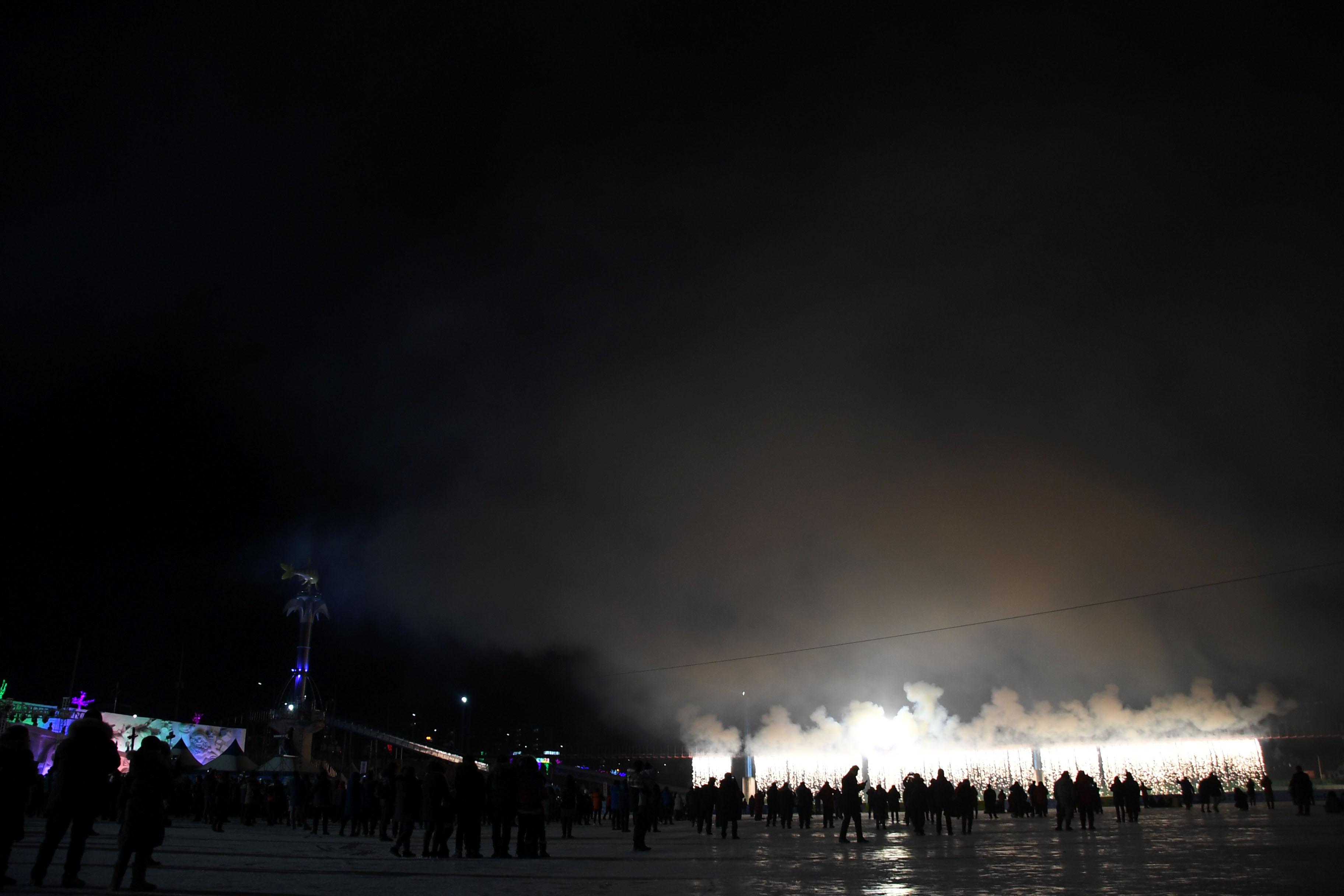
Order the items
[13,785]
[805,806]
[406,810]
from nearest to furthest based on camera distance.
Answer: [13,785], [406,810], [805,806]

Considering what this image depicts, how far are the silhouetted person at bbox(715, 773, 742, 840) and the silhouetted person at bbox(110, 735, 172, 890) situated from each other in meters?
15.2

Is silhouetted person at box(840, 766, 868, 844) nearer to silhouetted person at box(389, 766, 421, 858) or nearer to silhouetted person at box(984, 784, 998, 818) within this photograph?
silhouetted person at box(389, 766, 421, 858)

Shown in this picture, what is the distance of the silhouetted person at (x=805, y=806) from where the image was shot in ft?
89.0

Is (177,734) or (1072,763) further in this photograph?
(1072,763)

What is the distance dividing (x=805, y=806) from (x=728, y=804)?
297 inches

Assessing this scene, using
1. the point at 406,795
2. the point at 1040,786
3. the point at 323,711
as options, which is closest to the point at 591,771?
the point at 323,711

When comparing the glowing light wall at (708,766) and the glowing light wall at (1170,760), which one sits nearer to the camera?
the glowing light wall at (1170,760)

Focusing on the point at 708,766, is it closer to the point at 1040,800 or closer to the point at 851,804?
the point at 1040,800

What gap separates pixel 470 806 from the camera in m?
12.7

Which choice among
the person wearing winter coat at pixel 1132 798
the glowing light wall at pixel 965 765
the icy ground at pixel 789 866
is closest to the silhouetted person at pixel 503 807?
the icy ground at pixel 789 866

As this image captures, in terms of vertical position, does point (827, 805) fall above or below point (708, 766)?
above

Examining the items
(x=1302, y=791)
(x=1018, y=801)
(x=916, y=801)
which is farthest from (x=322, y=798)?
(x=1302, y=791)

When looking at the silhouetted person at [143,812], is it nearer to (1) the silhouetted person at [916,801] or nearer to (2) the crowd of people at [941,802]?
(2) the crowd of people at [941,802]

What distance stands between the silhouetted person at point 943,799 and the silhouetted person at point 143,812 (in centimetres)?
1641
